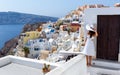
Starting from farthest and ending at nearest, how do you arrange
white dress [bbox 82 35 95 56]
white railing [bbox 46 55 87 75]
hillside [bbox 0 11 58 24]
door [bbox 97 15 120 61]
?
hillside [bbox 0 11 58 24], door [bbox 97 15 120 61], white dress [bbox 82 35 95 56], white railing [bbox 46 55 87 75]

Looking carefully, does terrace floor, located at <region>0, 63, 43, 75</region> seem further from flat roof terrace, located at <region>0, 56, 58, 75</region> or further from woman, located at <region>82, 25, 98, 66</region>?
woman, located at <region>82, 25, 98, 66</region>

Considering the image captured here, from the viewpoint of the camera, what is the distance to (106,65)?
5195 millimetres

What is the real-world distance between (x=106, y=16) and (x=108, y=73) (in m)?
1.53

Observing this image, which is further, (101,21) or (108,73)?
(101,21)

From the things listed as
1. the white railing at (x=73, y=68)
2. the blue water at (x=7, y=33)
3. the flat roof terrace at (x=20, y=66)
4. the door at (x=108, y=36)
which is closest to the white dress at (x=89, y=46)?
the white railing at (x=73, y=68)

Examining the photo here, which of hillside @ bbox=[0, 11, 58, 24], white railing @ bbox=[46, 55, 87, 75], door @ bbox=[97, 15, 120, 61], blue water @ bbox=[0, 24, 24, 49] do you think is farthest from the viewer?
blue water @ bbox=[0, 24, 24, 49]

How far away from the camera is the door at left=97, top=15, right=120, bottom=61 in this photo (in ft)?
17.4

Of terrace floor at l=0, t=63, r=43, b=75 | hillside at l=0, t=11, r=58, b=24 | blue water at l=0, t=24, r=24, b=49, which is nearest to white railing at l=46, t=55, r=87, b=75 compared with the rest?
terrace floor at l=0, t=63, r=43, b=75

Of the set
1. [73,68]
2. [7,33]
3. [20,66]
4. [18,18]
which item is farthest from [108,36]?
[7,33]

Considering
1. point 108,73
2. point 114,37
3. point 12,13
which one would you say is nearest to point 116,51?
point 114,37

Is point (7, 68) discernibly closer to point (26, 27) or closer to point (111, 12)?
point (111, 12)

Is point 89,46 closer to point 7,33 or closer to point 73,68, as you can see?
point 73,68

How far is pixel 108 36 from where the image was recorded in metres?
5.42

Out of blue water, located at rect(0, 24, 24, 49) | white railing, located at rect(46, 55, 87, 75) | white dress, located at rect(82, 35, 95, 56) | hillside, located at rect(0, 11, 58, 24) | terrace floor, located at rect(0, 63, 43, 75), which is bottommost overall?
blue water, located at rect(0, 24, 24, 49)
